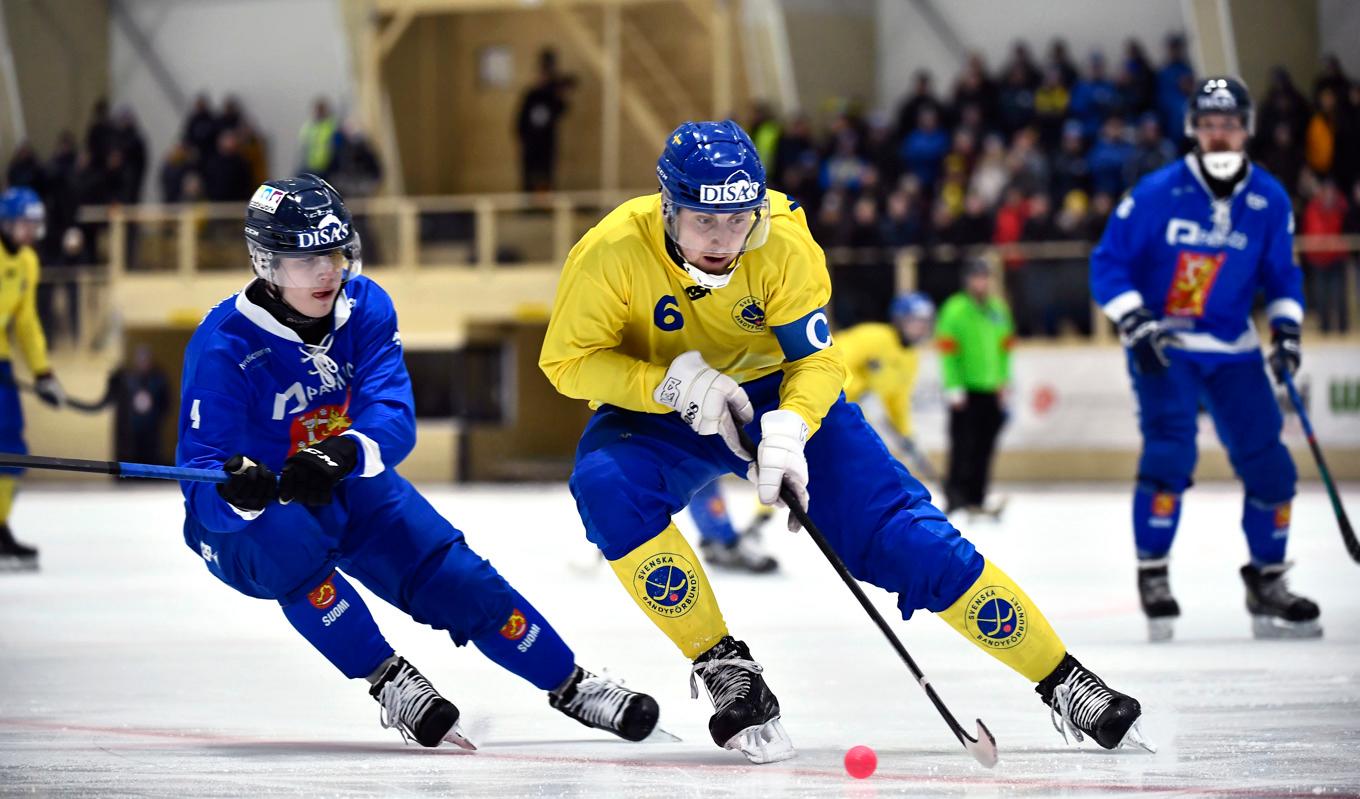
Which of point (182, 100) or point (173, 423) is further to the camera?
point (182, 100)

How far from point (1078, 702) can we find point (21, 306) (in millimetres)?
6248

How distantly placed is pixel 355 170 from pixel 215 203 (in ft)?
5.86

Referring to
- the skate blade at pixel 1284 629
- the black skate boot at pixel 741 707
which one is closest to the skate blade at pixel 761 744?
the black skate boot at pixel 741 707

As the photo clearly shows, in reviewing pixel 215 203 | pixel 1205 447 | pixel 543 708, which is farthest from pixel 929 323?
pixel 215 203

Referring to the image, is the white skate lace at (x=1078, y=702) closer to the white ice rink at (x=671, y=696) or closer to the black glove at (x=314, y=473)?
the white ice rink at (x=671, y=696)

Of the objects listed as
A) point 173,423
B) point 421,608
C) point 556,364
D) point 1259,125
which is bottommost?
point 173,423

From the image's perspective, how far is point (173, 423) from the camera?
1967 centimetres

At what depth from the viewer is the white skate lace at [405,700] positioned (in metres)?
3.74

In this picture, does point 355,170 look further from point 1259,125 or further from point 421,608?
point 421,608

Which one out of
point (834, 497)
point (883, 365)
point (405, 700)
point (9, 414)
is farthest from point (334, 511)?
point (883, 365)

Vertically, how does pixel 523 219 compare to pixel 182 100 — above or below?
below

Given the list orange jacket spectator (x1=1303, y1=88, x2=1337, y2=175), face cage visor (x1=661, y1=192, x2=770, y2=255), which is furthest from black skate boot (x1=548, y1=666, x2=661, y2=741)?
orange jacket spectator (x1=1303, y1=88, x2=1337, y2=175)

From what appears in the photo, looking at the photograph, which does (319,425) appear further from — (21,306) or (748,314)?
(21,306)

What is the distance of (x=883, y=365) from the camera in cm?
1016
